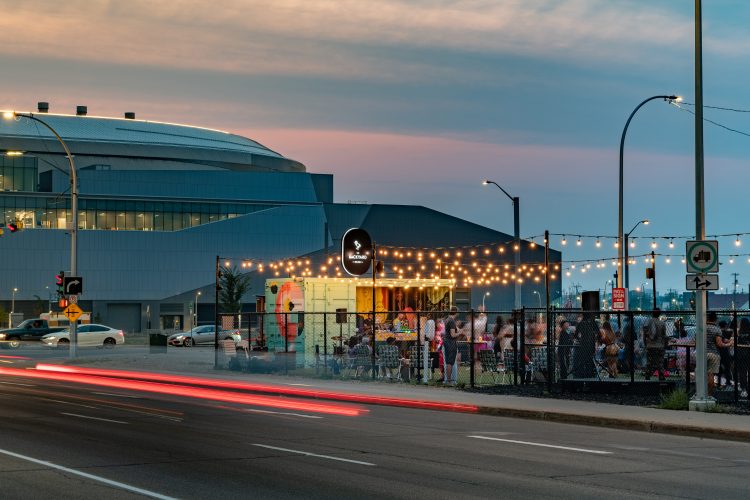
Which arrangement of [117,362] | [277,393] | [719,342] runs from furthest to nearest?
1. [117,362]
2. [277,393]
3. [719,342]

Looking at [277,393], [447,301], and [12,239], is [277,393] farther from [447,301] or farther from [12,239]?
[12,239]

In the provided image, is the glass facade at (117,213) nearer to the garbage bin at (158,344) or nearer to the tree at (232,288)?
the tree at (232,288)

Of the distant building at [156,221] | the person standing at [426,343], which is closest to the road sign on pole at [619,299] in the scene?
the person standing at [426,343]

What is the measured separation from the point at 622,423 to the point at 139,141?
117 m

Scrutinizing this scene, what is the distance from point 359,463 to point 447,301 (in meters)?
38.6

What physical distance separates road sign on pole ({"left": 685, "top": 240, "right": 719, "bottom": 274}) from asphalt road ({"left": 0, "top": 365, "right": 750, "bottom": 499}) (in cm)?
442

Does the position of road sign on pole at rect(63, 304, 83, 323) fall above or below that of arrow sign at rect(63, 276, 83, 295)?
below

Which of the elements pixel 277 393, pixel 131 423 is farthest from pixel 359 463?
pixel 277 393

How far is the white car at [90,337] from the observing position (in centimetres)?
6994

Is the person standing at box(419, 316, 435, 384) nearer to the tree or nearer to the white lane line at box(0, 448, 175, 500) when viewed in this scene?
the white lane line at box(0, 448, 175, 500)

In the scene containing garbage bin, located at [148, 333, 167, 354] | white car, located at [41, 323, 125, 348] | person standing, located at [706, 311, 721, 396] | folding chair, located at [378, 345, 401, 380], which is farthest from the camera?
white car, located at [41, 323, 125, 348]

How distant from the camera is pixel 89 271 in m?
118

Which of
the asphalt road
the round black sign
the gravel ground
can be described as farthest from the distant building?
the asphalt road

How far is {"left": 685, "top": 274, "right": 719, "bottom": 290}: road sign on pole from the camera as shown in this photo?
22.5 metres
